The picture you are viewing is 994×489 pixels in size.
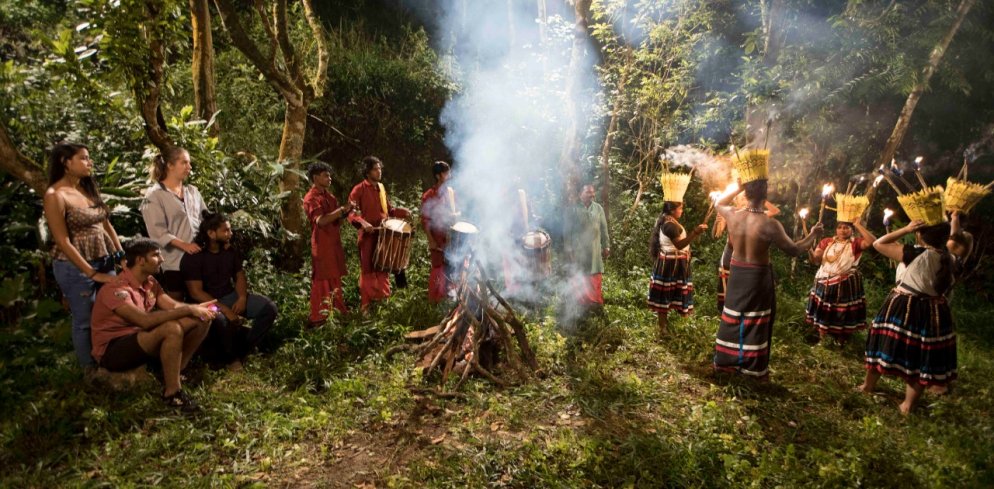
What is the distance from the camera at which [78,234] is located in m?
4.54

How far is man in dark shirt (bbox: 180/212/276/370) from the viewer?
16.6 ft

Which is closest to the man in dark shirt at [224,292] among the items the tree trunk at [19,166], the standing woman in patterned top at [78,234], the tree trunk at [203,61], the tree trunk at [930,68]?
the standing woman in patterned top at [78,234]

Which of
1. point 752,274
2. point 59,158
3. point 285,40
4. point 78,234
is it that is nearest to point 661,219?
point 752,274

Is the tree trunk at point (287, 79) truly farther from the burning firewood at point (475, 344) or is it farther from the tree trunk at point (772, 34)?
the tree trunk at point (772, 34)

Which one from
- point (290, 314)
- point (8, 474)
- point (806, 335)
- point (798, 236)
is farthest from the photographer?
point (798, 236)

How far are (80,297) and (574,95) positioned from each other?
6714 millimetres

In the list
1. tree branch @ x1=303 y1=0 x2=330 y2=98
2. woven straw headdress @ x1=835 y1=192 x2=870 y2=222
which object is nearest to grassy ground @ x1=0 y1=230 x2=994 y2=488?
woven straw headdress @ x1=835 y1=192 x2=870 y2=222

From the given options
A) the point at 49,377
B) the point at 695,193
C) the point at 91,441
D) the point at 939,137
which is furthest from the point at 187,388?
the point at 939,137

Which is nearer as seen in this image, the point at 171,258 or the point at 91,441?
the point at 91,441

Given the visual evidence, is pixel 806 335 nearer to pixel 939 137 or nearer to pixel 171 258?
pixel 939 137

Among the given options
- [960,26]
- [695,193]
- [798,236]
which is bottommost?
Result: [798,236]

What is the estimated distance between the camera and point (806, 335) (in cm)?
684

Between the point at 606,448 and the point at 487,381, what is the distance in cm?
139

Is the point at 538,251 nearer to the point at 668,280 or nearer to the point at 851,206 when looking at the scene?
the point at 668,280
